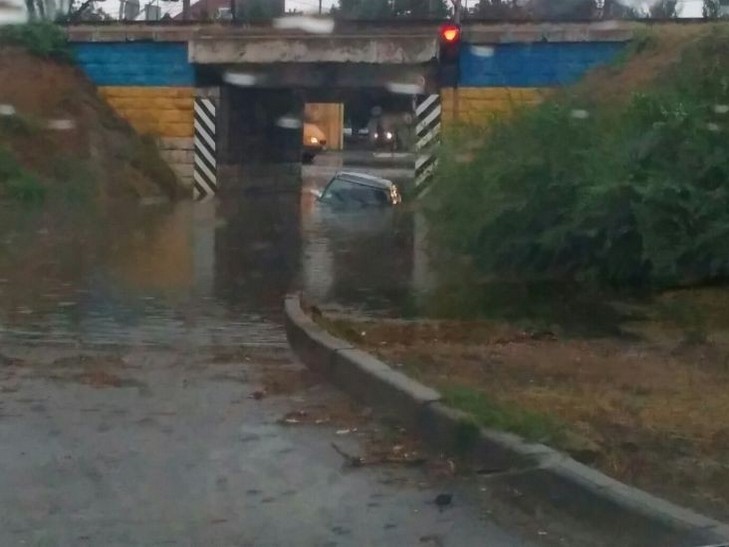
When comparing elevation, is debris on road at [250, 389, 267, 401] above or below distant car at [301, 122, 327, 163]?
above

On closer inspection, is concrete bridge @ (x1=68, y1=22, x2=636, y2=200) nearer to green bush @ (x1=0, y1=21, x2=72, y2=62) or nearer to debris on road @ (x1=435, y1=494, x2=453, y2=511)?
green bush @ (x1=0, y1=21, x2=72, y2=62)

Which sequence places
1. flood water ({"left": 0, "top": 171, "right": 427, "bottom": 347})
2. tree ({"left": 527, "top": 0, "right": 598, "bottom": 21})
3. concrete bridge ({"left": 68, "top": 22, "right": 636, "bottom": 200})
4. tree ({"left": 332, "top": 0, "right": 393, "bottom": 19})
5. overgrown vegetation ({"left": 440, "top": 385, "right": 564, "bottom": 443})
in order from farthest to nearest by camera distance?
tree ({"left": 332, "top": 0, "right": 393, "bottom": 19}), tree ({"left": 527, "top": 0, "right": 598, "bottom": 21}), concrete bridge ({"left": 68, "top": 22, "right": 636, "bottom": 200}), flood water ({"left": 0, "top": 171, "right": 427, "bottom": 347}), overgrown vegetation ({"left": 440, "top": 385, "right": 564, "bottom": 443})

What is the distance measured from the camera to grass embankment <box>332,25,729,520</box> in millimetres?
7910

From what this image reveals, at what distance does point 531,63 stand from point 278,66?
261 inches

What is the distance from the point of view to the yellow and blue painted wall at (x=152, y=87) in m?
36.9

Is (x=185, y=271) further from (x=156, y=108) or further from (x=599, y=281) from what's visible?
(x=156, y=108)

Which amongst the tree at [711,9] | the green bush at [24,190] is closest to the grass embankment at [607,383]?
the tree at [711,9]

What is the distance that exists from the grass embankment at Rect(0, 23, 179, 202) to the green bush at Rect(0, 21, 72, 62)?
0.08 feet

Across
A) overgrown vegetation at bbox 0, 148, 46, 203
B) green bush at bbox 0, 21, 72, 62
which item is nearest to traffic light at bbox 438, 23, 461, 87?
overgrown vegetation at bbox 0, 148, 46, 203

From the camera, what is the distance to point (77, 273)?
18266 mm

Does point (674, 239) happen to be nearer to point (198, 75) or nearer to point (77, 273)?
point (77, 273)

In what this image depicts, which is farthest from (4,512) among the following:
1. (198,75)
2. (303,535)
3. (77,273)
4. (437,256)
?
(198,75)

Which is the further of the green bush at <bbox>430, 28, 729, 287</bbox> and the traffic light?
the traffic light

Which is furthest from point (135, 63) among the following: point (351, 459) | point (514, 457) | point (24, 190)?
point (514, 457)
